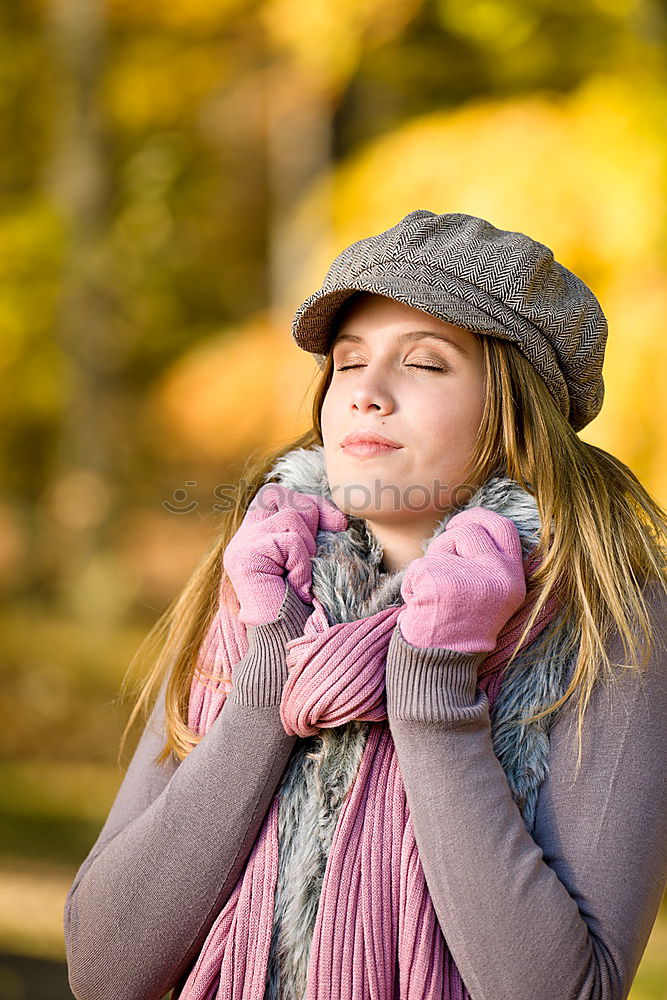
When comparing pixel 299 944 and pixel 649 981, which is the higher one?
pixel 299 944

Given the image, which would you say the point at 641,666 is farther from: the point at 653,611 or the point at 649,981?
the point at 649,981

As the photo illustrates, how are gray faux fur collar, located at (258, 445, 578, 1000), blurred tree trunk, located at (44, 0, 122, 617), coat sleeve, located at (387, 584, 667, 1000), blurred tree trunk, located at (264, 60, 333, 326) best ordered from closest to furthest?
coat sleeve, located at (387, 584, 667, 1000)
gray faux fur collar, located at (258, 445, 578, 1000)
blurred tree trunk, located at (44, 0, 122, 617)
blurred tree trunk, located at (264, 60, 333, 326)

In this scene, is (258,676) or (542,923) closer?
(542,923)

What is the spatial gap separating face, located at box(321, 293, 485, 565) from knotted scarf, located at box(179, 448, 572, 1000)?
0.67 feet

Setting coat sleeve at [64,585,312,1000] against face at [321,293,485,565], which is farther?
face at [321,293,485,565]

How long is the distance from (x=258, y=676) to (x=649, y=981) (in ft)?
10.3

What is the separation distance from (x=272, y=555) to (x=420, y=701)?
0.38 metres

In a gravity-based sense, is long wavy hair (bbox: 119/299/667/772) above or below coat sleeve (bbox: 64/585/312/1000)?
above

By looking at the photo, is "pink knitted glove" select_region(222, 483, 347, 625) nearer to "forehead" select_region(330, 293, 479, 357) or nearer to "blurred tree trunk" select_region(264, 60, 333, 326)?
"forehead" select_region(330, 293, 479, 357)

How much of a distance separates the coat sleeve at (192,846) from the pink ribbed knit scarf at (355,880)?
31 millimetres

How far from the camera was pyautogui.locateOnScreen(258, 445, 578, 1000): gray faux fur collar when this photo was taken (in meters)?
1.69

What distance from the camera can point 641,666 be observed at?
174 centimetres

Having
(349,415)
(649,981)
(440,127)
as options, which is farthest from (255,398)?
(349,415)

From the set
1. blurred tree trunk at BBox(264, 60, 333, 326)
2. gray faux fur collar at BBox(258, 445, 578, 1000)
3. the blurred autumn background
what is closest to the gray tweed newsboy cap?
gray faux fur collar at BBox(258, 445, 578, 1000)
